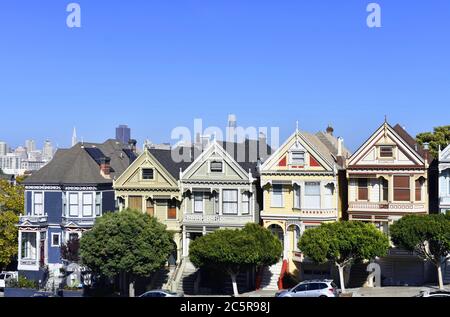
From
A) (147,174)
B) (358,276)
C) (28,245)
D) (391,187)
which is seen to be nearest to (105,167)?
(147,174)

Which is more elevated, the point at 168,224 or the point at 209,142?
the point at 209,142

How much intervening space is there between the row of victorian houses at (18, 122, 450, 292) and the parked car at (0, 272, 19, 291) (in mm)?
891

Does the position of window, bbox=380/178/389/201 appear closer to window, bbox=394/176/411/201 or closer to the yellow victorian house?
window, bbox=394/176/411/201

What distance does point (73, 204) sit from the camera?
52875 mm

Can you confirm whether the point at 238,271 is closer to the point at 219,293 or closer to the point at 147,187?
the point at 219,293

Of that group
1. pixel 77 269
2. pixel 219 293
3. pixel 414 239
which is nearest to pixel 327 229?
pixel 414 239

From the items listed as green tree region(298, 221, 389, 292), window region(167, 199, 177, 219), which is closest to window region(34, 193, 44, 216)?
window region(167, 199, 177, 219)

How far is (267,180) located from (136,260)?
1038 centimetres

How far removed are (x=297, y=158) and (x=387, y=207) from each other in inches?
265

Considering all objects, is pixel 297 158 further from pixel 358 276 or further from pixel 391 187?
pixel 358 276

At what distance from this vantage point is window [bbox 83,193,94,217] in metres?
52.6
